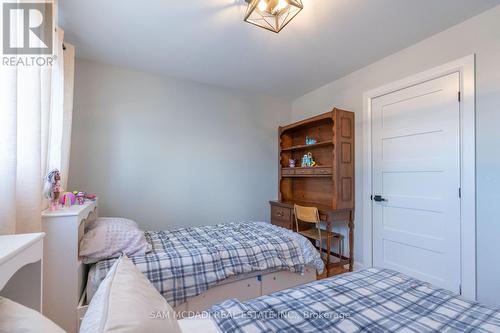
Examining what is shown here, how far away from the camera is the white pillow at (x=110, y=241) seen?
1512 mm

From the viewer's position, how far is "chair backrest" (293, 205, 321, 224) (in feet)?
8.20

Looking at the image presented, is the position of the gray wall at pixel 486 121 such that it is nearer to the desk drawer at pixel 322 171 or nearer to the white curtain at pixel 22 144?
the desk drawer at pixel 322 171

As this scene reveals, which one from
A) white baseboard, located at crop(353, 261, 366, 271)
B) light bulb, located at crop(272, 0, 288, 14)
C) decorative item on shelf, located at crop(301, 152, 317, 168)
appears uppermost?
light bulb, located at crop(272, 0, 288, 14)

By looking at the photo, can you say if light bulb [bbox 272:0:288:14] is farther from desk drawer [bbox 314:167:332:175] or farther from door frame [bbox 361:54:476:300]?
desk drawer [bbox 314:167:332:175]

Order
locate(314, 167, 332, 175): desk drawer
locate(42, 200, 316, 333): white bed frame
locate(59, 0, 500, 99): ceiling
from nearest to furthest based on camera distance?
1. locate(42, 200, 316, 333): white bed frame
2. locate(59, 0, 500, 99): ceiling
3. locate(314, 167, 332, 175): desk drawer

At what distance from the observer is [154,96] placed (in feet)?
9.35

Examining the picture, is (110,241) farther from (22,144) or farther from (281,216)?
(281,216)

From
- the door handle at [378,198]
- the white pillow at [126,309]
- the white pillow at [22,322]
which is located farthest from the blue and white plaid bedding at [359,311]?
the door handle at [378,198]

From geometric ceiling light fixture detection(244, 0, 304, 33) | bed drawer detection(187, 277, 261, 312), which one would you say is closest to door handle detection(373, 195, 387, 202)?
bed drawer detection(187, 277, 261, 312)

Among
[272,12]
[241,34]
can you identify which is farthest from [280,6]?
[241,34]

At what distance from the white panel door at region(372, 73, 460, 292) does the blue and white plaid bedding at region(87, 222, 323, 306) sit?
38.4 inches

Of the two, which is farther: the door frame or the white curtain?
the door frame

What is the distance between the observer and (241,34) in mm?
2047

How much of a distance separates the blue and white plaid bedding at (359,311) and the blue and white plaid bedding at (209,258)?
2.25 ft
